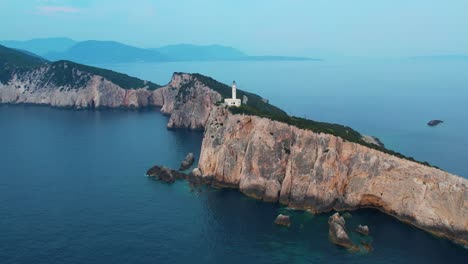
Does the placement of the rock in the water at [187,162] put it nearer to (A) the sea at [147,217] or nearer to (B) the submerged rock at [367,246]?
(A) the sea at [147,217]

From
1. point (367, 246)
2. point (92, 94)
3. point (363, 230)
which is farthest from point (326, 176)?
point (92, 94)

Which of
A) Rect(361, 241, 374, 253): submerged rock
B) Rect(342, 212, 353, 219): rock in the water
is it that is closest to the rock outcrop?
Rect(342, 212, 353, 219): rock in the water

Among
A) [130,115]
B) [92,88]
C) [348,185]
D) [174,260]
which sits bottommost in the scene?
[174,260]

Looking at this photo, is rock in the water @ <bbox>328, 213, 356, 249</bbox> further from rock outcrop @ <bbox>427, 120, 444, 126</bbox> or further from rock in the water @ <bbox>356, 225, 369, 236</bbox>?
rock outcrop @ <bbox>427, 120, 444, 126</bbox>

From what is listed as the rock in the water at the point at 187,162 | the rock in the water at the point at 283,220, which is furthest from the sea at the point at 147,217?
the rock in the water at the point at 187,162

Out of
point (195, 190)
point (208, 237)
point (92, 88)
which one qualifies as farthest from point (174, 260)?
point (92, 88)

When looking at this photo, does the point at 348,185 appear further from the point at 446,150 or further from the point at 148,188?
the point at 446,150
